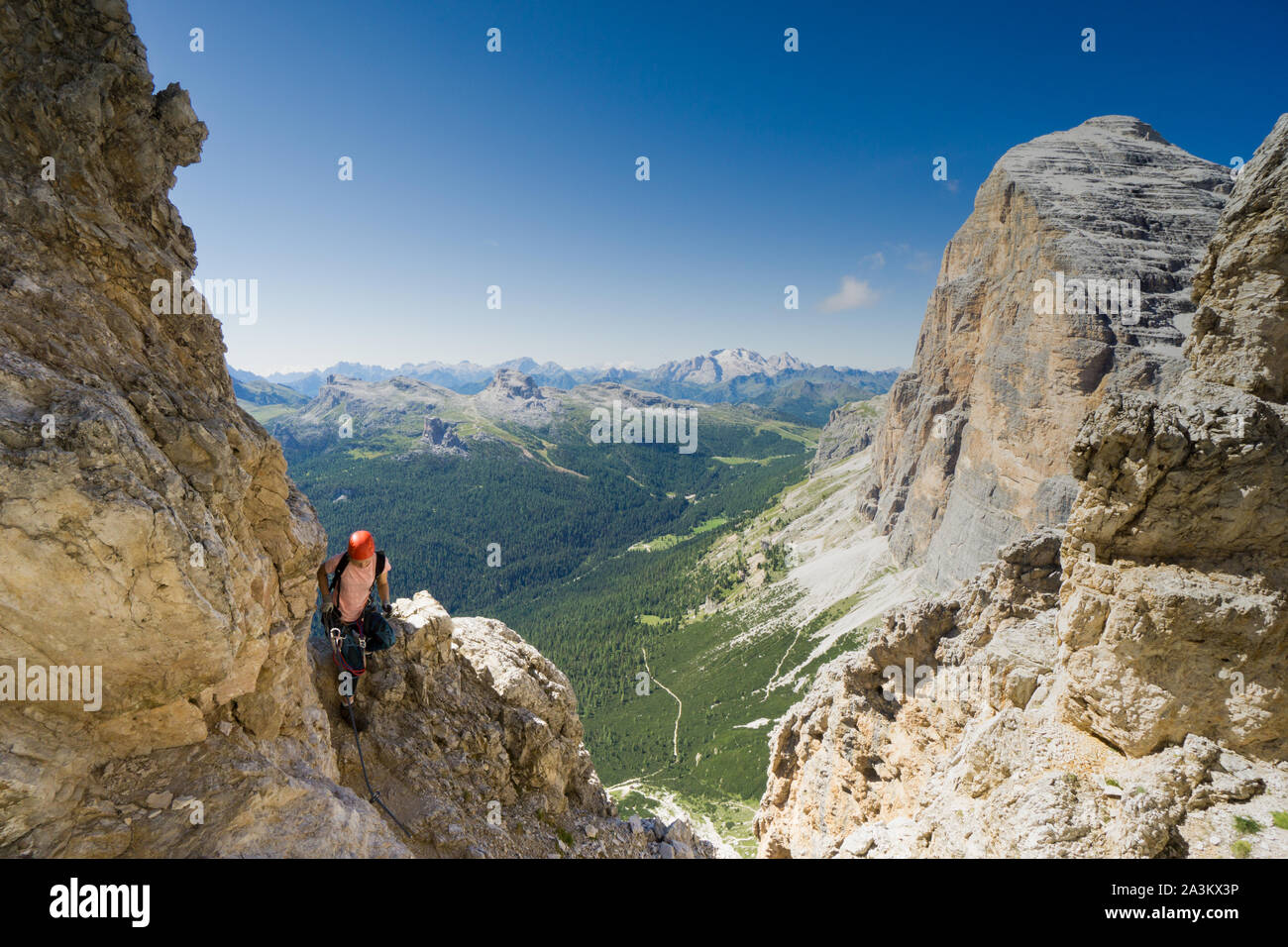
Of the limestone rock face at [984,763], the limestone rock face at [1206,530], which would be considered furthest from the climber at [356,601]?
the limestone rock face at [1206,530]

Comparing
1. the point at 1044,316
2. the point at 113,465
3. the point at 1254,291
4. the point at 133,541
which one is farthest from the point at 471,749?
the point at 1044,316

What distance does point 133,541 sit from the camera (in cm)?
686

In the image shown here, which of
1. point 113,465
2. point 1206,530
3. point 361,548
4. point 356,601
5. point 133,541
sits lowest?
point 356,601

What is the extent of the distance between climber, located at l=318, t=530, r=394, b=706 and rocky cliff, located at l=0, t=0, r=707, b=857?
730mm

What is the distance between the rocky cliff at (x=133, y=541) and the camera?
6.50 m

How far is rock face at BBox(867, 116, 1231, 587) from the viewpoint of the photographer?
7062 cm

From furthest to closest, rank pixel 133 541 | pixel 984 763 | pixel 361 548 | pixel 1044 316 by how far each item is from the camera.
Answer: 1. pixel 1044 316
2. pixel 984 763
3. pixel 361 548
4. pixel 133 541

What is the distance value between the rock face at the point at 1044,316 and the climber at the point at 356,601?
269ft

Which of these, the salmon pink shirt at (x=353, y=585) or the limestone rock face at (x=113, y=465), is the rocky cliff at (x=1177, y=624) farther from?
the salmon pink shirt at (x=353, y=585)

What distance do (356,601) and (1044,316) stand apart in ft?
315

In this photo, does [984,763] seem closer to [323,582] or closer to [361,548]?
[361,548]

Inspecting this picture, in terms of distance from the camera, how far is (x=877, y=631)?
29578 millimetres

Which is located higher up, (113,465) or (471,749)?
(113,465)
